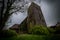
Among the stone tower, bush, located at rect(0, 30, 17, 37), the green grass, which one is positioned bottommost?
the green grass

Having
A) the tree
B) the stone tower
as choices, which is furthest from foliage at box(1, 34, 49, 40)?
the tree

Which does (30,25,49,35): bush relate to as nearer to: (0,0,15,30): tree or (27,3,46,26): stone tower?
(27,3,46,26): stone tower

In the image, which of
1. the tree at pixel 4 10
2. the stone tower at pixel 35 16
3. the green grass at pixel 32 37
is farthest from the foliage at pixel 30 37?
the tree at pixel 4 10

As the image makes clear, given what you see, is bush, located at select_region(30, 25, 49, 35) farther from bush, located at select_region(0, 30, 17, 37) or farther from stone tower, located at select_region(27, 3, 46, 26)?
bush, located at select_region(0, 30, 17, 37)

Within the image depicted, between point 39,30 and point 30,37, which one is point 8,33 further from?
point 39,30

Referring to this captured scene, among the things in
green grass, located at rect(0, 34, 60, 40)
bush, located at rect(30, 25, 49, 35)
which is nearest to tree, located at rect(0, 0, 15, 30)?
green grass, located at rect(0, 34, 60, 40)

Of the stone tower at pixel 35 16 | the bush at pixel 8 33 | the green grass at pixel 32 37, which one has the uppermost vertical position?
the stone tower at pixel 35 16

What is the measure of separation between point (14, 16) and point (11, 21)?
4.0 inches

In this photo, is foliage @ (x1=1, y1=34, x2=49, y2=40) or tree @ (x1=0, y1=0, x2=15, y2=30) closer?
foliage @ (x1=1, y1=34, x2=49, y2=40)

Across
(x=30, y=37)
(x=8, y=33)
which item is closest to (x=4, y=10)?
(x=8, y=33)

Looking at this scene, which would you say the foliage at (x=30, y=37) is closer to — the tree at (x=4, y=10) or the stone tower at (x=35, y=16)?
the stone tower at (x=35, y=16)

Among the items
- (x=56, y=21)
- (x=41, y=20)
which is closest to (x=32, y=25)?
(x=41, y=20)

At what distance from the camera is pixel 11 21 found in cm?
362

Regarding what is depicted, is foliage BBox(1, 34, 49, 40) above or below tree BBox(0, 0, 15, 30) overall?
below
